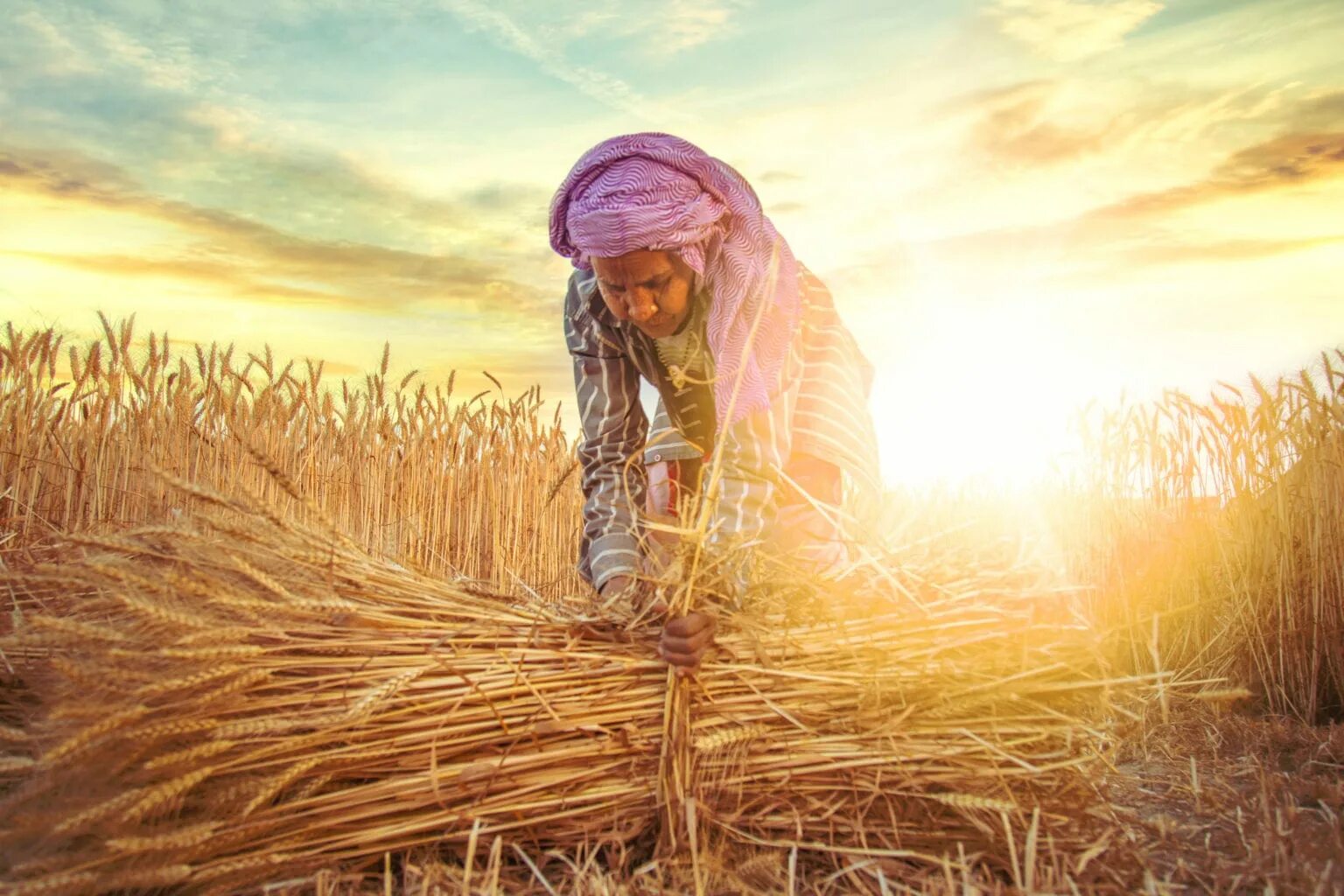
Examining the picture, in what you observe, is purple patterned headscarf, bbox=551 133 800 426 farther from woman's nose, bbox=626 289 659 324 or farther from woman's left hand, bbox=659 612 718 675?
woman's left hand, bbox=659 612 718 675

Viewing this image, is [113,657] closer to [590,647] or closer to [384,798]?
[384,798]

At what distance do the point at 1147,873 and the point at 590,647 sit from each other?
3.31 ft

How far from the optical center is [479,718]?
160cm

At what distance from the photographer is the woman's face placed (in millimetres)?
2146

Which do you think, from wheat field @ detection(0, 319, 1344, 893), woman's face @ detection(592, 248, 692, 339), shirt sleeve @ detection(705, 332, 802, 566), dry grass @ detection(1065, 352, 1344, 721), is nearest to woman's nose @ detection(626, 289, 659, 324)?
woman's face @ detection(592, 248, 692, 339)

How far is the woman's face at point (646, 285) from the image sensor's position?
7.04 ft

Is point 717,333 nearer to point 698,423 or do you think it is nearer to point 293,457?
point 698,423

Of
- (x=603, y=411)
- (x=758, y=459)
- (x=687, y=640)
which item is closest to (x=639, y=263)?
(x=758, y=459)

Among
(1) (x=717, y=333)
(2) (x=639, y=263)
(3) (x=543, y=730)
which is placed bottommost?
(3) (x=543, y=730)

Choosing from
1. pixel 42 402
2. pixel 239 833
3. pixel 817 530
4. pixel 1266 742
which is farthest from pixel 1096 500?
pixel 42 402

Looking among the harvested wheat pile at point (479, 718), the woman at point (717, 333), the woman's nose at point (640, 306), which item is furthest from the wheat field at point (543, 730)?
the woman's nose at point (640, 306)

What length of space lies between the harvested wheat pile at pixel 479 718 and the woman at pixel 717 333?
29 cm

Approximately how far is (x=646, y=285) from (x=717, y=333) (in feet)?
0.67

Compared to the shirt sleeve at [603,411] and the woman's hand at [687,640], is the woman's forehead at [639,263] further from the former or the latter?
the woman's hand at [687,640]
